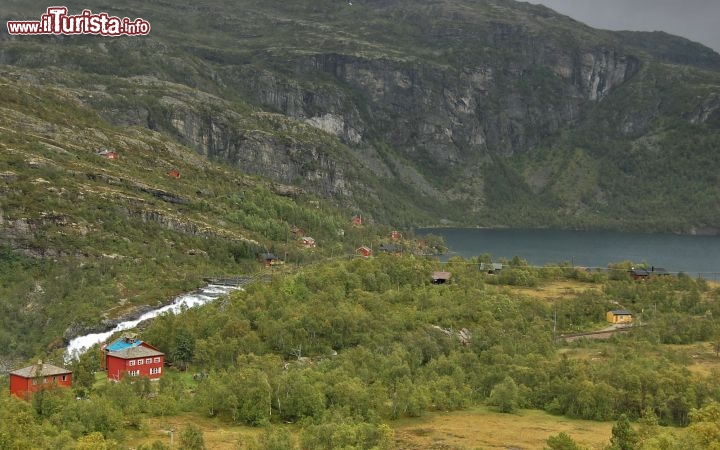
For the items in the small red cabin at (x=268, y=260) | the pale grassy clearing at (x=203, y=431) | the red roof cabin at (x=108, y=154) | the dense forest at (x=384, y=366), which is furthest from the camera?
the red roof cabin at (x=108, y=154)

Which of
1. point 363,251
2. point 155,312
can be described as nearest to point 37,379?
point 155,312

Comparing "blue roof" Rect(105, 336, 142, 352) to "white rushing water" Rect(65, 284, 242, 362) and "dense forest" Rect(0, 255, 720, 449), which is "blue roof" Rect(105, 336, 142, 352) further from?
"white rushing water" Rect(65, 284, 242, 362)

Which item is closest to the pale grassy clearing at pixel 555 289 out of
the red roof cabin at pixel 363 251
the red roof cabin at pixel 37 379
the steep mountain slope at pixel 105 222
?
the steep mountain slope at pixel 105 222

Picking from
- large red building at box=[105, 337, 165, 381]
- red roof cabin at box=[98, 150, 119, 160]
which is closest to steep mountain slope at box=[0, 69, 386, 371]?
red roof cabin at box=[98, 150, 119, 160]

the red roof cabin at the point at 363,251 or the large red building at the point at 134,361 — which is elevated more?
the large red building at the point at 134,361

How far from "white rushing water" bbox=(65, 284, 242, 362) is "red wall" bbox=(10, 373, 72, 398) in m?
13.2

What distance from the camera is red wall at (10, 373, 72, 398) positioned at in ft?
181

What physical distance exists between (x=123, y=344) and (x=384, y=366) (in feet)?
63.8

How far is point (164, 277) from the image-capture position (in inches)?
3907

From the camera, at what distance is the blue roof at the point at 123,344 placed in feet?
211

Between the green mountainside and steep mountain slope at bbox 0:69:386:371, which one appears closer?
the green mountainside

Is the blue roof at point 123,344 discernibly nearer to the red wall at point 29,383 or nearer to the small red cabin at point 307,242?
the red wall at point 29,383

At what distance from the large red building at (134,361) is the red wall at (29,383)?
168 inches

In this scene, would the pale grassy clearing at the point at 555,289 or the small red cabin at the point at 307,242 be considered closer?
the pale grassy clearing at the point at 555,289
